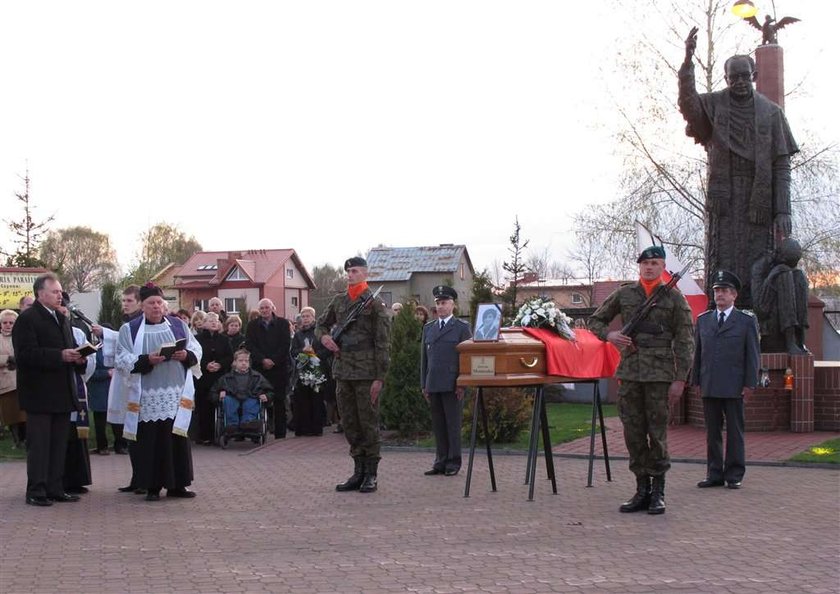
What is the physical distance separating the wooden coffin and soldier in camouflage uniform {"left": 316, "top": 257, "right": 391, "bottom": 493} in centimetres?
109

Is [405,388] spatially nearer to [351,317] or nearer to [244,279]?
[351,317]

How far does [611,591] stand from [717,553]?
52.4 inches

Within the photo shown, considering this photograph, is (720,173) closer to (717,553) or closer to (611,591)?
(717,553)

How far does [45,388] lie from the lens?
9430 millimetres

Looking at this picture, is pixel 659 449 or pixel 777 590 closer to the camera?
pixel 777 590

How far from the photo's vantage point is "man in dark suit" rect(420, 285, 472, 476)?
11109 mm

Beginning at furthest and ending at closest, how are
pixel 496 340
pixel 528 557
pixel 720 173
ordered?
pixel 720 173, pixel 496 340, pixel 528 557

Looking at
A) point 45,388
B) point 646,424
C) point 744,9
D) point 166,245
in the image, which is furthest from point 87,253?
point 646,424

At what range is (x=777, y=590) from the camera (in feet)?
19.2

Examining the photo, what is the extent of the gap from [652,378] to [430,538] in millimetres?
2262

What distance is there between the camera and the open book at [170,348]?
31.0 ft

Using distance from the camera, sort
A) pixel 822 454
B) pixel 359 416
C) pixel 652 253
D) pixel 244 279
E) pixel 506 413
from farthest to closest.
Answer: pixel 244 279
pixel 506 413
pixel 822 454
pixel 359 416
pixel 652 253

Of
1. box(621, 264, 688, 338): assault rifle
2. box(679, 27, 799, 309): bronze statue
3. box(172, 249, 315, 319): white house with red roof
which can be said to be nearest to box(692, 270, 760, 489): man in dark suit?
box(621, 264, 688, 338): assault rifle

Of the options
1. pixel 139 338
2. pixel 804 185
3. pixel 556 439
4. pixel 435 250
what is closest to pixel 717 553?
pixel 139 338
